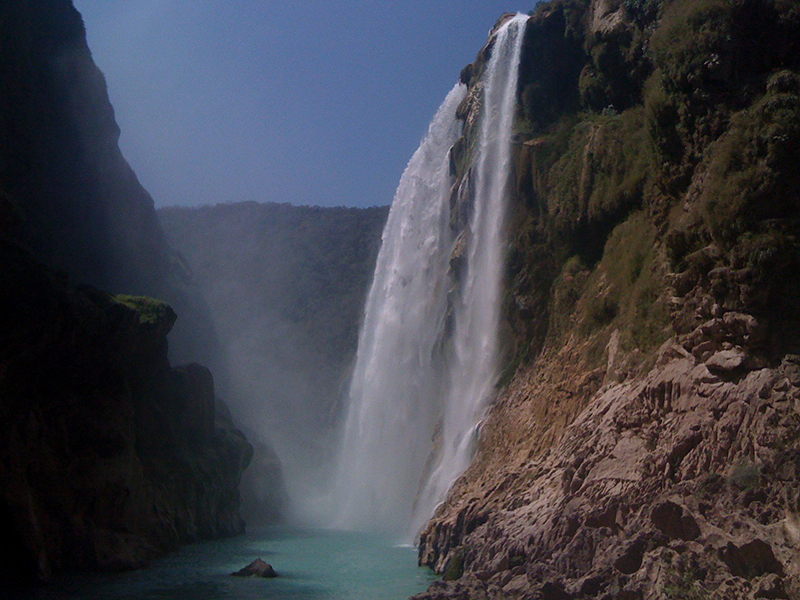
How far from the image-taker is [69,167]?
31.2 metres

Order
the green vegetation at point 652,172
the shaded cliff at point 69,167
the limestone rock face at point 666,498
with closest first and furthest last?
the limestone rock face at point 666,498, the green vegetation at point 652,172, the shaded cliff at point 69,167

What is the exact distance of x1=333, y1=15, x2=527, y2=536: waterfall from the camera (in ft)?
82.1

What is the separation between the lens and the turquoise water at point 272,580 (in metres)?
15.5

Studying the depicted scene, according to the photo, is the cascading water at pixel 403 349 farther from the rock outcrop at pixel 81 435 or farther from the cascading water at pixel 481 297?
the rock outcrop at pixel 81 435

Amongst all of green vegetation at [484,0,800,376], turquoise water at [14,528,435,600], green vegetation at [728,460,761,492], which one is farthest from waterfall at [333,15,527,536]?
green vegetation at [728,460,761,492]

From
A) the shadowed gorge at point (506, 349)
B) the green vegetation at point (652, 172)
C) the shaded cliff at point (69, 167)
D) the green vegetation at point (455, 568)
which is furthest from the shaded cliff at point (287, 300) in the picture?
the green vegetation at point (455, 568)

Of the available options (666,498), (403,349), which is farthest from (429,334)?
(666,498)

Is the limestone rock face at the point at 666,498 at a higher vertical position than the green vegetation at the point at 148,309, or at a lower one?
lower

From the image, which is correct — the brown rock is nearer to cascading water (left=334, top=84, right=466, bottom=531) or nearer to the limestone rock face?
the limestone rock face

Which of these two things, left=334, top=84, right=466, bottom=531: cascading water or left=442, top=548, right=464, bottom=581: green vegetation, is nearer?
left=442, top=548, right=464, bottom=581: green vegetation

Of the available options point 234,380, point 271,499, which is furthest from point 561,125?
point 234,380

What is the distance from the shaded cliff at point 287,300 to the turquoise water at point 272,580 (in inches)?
1220

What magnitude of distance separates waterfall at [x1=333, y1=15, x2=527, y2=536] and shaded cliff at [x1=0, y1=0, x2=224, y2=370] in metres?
13.7

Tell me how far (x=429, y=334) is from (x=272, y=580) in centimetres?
1810
